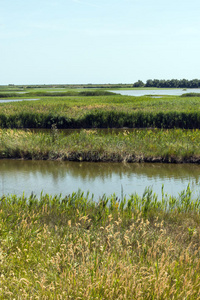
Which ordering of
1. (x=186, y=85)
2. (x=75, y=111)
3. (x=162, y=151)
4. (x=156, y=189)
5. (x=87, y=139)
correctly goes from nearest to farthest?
1. (x=156, y=189)
2. (x=162, y=151)
3. (x=87, y=139)
4. (x=75, y=111)
5. (x=186, y=85)

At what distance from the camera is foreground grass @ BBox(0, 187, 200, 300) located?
402 centimetres

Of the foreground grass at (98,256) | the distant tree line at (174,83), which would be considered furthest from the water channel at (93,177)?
the distant tree line at (174,83)

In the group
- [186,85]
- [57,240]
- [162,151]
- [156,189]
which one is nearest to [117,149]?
[162,151]

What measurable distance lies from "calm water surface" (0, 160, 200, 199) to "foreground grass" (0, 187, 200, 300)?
15.2 ft

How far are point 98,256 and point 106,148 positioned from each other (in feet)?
44.2

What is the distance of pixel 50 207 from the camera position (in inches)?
328

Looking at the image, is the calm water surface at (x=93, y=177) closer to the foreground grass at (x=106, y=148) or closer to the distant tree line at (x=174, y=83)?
the foreground grass at (x=106, y=148)

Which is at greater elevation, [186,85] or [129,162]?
[186,85]

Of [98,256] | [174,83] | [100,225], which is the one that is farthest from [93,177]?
[174,83]

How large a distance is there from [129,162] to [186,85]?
15887cm

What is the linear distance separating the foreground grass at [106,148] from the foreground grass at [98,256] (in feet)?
31.1

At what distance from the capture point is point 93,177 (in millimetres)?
15656

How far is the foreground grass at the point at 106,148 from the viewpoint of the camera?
59.6 ft

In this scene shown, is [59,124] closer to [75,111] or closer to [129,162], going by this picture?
[75,111]
